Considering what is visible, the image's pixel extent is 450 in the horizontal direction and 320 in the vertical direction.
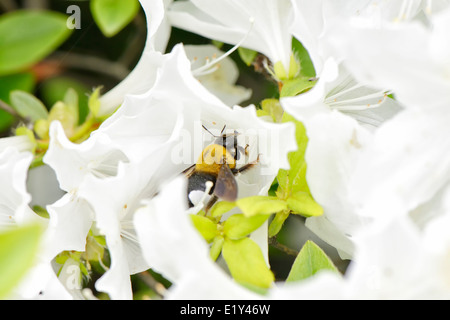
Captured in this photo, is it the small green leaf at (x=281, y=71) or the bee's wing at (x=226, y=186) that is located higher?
the small green leaf at (x=281, y=71)

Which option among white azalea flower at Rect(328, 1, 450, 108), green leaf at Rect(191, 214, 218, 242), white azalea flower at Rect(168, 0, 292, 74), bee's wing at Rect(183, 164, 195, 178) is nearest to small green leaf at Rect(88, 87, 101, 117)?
white azalea flower at Rect(168, 0, 292, 74)

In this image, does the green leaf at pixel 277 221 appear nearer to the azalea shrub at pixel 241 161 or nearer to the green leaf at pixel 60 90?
the azalea shrub at pixel 241 161

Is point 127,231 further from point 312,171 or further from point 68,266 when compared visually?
point 312,171

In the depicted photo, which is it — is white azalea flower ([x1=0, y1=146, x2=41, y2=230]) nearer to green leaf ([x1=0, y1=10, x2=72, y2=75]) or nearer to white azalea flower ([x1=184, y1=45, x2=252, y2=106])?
green leaf ([x1=0, y1=10, x2=72, y2=75])

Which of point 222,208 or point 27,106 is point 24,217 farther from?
point 27,106

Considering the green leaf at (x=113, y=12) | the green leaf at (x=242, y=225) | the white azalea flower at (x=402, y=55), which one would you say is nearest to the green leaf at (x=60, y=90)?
the green leaf at (x=113, y=12)
